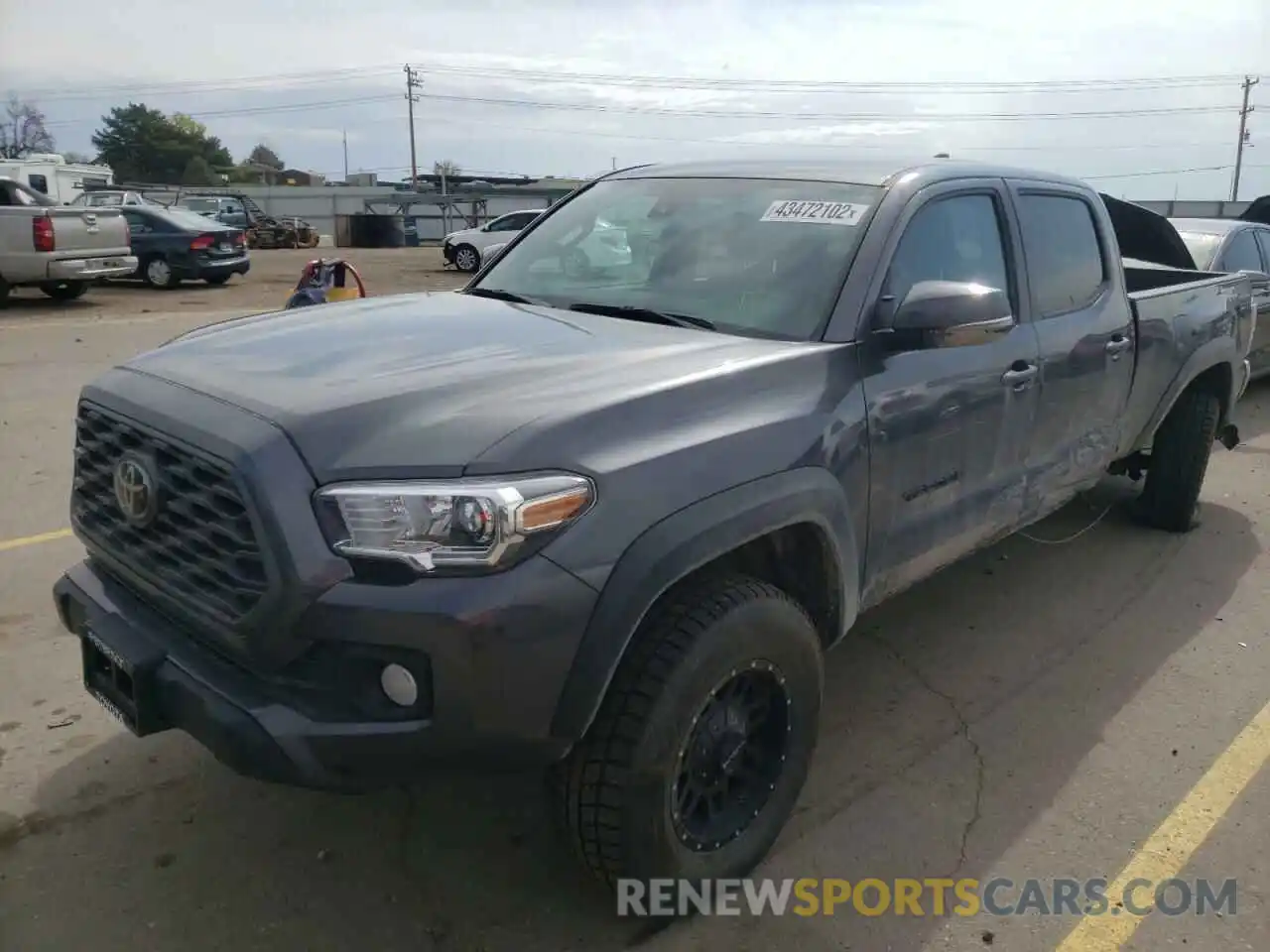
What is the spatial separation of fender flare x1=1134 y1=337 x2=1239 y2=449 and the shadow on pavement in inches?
48.9

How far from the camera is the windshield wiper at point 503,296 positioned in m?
3.60

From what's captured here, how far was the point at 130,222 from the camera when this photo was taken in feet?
60.7

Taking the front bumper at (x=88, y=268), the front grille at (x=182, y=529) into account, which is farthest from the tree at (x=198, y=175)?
the front grille at (x=182, y=529)

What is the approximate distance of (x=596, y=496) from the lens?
7.34 feet

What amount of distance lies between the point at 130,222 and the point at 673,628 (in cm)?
1905

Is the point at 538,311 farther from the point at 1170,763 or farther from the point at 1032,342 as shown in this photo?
the point at 1170,763

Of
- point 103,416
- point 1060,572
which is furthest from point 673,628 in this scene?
point 1060,572

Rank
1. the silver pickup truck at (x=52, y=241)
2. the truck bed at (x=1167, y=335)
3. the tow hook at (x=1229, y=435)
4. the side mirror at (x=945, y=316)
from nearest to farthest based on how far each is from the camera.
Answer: the side mirror at (x=945, y=316)
the truck bed at (x=1167, y=335)
the tow hook at (x=1229, y=435)
the silver pickup truck at (x=52, y=241)

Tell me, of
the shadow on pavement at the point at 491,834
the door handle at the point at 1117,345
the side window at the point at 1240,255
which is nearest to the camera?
the shadow on pavement at the point at 491,834

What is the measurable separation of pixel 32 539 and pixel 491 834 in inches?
134

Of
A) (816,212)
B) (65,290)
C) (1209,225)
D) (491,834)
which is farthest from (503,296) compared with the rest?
(65,290)

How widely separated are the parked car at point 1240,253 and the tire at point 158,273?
16.3 m

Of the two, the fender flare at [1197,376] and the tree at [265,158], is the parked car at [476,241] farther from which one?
the tree at [265,158]

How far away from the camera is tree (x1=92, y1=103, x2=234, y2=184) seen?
81188 mm
